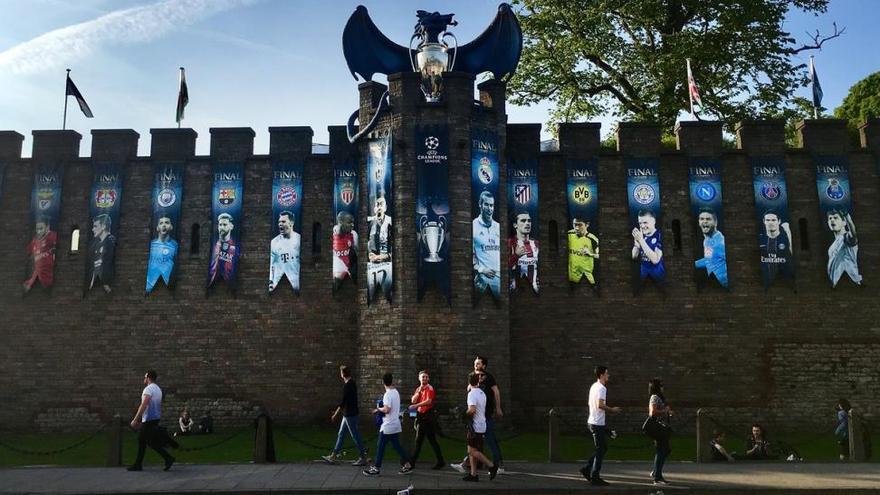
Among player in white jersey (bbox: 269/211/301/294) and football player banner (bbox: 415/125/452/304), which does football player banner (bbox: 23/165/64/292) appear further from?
football player banner (bbox: 415/125/452/304)

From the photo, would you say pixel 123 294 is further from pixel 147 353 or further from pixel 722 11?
pixel 722 11

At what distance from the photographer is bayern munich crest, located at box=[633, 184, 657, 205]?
18375 millimetres

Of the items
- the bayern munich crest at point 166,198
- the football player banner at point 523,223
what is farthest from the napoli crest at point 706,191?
the bayern munich crest at point 166,198

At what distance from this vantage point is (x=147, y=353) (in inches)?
714

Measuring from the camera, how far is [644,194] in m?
18.4

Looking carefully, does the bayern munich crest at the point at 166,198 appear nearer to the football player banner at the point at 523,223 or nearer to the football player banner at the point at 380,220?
the football player banner at the point at 380,220

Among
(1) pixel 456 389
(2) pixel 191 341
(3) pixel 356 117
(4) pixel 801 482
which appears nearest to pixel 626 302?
(1) pixel 456 389

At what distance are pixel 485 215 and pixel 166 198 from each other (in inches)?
374

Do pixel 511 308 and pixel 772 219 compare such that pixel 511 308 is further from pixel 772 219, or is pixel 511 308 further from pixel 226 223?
pixel 226 223

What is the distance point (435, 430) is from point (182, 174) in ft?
39.3

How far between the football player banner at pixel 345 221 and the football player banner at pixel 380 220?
143 cm

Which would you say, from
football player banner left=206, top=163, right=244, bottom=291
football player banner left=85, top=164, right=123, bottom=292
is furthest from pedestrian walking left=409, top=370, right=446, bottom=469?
football player banner left=85, top=164, right=123, bottom=292

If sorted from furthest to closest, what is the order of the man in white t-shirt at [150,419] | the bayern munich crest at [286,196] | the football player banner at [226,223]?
the bayern munich crest at [286,196] < the football player banner at [226,223] < the man in white t-shirt at [150,419]

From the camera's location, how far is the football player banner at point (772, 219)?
1789 centimetres
